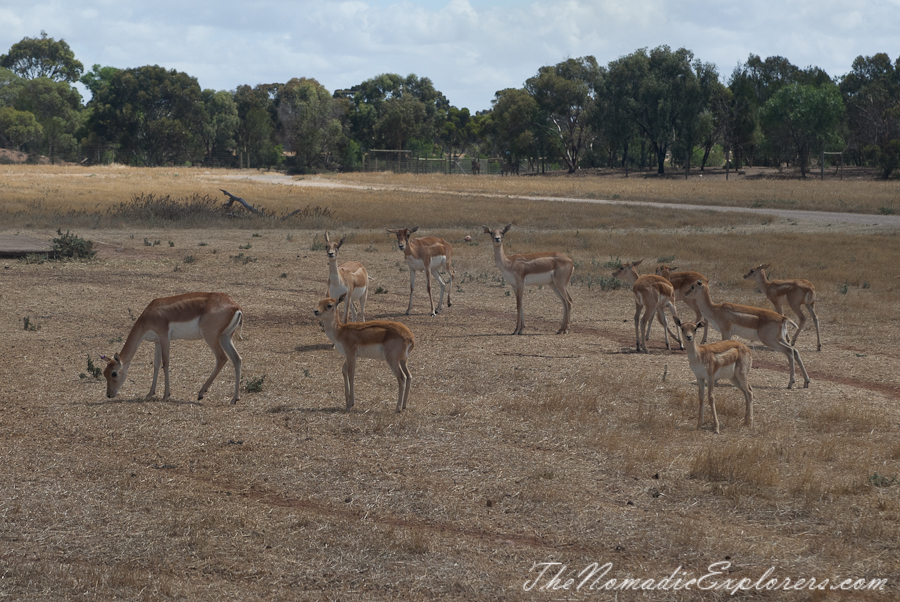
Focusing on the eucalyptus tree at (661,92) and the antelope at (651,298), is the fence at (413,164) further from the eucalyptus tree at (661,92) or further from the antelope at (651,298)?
the antelope at (651,298)

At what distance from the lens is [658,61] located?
82.4 metres

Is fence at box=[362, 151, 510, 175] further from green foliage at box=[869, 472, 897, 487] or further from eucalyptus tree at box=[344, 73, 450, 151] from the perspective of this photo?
green foliage at box=[869, 472, 897, 487]

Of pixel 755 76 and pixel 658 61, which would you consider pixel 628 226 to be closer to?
pixel 658 61

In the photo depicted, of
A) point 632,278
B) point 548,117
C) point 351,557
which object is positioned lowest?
point 351,557

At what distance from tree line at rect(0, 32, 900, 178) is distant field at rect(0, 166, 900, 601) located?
64431 mm

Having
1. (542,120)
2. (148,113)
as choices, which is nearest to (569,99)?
(542,120)

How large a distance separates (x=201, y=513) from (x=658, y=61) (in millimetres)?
83145

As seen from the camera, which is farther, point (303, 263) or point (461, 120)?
point (461, 120)

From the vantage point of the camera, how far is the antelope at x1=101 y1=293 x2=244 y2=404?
9039 millimetres

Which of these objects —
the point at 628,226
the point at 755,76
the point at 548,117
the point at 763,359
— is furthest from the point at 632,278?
the point at 755,76

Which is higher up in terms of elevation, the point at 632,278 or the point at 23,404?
the point at 632,278

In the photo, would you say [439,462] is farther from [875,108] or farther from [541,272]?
[875,108]

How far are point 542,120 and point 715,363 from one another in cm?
9290

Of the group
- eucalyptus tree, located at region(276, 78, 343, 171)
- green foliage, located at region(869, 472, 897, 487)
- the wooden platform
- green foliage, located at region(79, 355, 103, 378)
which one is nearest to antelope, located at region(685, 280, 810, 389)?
green foliage, located at region(869, 472, 897, 487)
